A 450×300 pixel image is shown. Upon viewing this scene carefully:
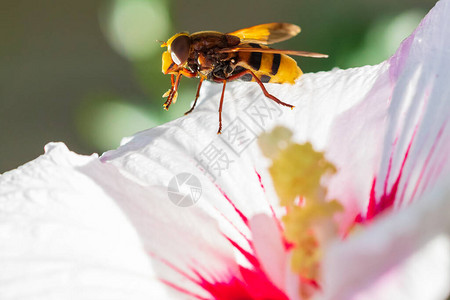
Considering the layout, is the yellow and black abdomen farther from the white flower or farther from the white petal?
the white petal

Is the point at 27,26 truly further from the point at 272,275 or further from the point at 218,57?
the point at 272,275

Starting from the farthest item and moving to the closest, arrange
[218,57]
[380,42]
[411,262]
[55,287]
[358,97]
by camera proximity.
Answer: [380,42] < [218,57] < [358,97] < [55,287] < [411,262]

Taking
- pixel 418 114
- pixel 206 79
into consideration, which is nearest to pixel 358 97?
pixel 418 114

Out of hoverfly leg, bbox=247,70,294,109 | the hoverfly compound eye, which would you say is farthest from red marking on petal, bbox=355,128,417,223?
the hoverfly compound eye

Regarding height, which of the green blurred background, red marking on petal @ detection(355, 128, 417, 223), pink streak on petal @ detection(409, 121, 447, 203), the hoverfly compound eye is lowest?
the green blurred background

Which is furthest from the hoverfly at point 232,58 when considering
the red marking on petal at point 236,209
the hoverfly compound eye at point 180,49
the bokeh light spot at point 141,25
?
the bokeh light spot at point 141,25

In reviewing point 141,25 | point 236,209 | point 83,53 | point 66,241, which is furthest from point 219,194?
point 83,53

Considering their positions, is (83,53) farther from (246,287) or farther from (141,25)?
(246,287)
